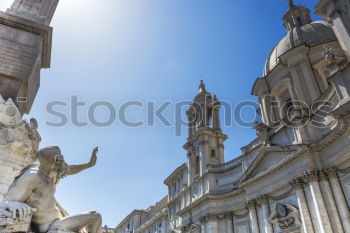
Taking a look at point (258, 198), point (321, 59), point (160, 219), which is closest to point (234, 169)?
point (258, 198)

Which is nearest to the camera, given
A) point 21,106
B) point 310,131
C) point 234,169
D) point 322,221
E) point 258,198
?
point 21,106

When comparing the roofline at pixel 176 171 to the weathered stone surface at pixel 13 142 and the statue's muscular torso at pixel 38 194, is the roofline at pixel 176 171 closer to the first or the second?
the weathered stone surface at pixel 13 142

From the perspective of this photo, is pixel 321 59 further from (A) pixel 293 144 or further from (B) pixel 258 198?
(B) pixel 258 198

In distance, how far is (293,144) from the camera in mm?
18125

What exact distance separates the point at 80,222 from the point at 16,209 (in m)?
0.68

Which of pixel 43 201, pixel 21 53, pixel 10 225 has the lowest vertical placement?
pixel 10 225

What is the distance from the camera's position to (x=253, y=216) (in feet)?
63.6

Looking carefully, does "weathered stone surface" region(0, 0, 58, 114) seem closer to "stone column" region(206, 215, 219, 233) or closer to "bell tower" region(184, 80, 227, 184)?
"stone column" region(206, 215, 219, 233)

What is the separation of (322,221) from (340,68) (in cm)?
827

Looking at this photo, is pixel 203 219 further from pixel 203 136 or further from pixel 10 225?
pixel 10 225

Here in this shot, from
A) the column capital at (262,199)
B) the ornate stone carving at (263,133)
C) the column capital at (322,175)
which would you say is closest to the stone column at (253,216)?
the column capital at (262,199)

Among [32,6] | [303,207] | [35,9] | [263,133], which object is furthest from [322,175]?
[32,6]

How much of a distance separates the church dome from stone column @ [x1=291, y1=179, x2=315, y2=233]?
40.3ft

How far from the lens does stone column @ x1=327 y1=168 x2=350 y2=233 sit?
13.8 meters
